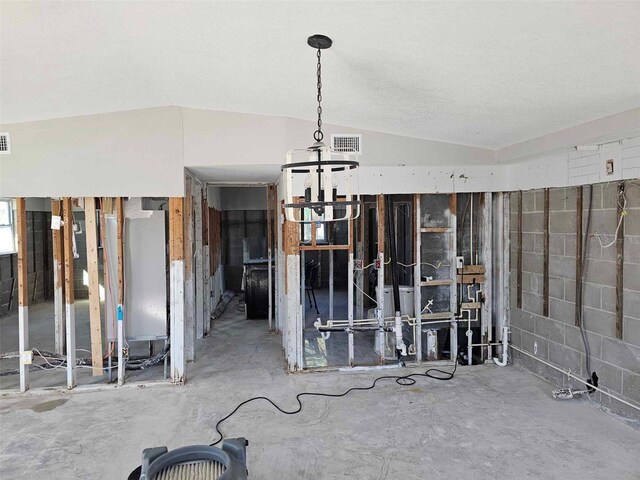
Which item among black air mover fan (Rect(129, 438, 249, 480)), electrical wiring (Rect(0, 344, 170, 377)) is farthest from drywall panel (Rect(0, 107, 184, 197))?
black air mover fan (Rect(129, 438, 249, 480))

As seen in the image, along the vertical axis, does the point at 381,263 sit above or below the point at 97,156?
below

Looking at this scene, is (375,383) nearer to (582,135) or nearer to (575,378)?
(575,378)

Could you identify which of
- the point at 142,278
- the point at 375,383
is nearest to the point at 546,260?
the point at 375,383

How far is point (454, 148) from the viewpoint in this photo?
4734 mm

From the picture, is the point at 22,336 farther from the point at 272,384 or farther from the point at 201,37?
the point at 201,37

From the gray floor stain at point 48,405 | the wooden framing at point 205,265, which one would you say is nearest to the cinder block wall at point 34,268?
the wooden framing at point 205,265

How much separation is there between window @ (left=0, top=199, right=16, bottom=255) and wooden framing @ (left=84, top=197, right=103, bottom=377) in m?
4.56

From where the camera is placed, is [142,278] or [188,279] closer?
[142,278]

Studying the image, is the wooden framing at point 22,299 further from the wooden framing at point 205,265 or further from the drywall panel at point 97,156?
the wooden framing at point 205,265

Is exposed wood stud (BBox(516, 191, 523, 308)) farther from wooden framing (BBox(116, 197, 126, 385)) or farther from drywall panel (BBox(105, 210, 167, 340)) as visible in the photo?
wooden framing (BBox(116, 197, 126, 385))

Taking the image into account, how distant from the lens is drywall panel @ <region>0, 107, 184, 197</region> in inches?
161

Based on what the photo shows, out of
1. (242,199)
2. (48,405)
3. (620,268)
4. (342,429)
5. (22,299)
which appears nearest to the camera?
(342,429)

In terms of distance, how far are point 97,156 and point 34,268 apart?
18.2ft

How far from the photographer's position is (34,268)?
833cm
